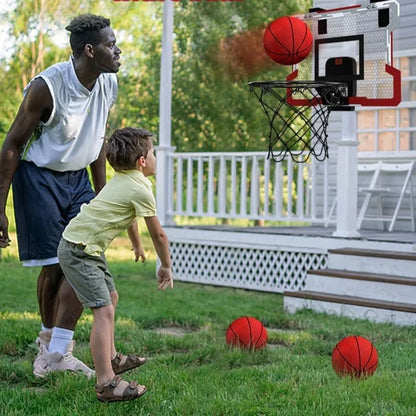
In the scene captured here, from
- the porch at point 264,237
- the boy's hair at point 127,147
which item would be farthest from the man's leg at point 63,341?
the porch at point 264,237

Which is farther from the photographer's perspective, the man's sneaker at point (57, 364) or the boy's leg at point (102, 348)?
the man's sneaker at point (57, 364)

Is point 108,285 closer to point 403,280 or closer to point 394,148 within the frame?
point 403,280

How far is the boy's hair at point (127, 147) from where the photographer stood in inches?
148

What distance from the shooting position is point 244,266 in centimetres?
902

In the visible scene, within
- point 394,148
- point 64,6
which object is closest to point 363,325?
point 394,148

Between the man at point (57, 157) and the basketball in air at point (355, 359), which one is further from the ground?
the man at point (57, 157)

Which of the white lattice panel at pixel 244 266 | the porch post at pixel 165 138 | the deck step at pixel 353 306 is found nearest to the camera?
the deck step at pixel 353 306

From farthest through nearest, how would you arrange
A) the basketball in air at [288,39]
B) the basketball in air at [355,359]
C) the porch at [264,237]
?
the porch at [264,237], the basketball in air at [288,39], the basketball in air at [355,359]

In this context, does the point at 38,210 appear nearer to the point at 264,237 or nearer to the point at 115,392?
the point at 115,392

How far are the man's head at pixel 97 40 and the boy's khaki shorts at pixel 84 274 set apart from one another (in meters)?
1.02

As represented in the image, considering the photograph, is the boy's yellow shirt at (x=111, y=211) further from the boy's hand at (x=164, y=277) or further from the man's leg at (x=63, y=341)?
the man's leg at (x=63, y=341)

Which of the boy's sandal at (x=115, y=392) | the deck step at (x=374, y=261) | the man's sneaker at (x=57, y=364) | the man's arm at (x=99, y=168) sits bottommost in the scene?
the man's sneaker at (x=57, y=364)

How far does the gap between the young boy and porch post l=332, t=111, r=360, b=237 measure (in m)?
4.21

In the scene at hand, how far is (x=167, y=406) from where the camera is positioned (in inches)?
146
